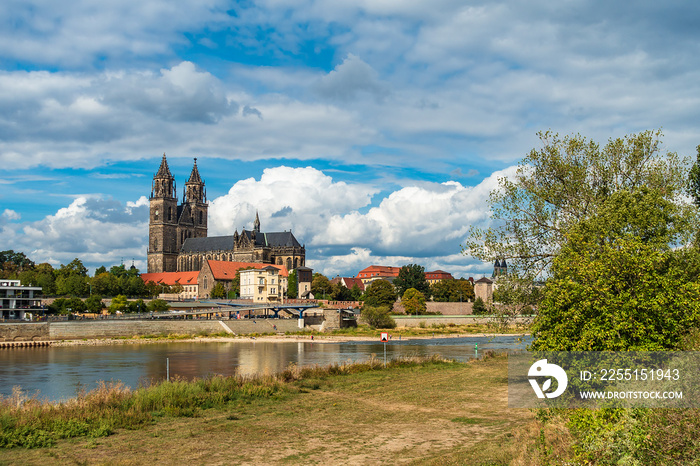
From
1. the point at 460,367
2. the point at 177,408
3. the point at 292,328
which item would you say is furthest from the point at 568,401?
the point at 292,328

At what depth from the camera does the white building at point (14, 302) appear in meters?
91.6

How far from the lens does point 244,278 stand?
472 feet

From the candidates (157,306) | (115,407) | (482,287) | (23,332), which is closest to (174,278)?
(157,306)

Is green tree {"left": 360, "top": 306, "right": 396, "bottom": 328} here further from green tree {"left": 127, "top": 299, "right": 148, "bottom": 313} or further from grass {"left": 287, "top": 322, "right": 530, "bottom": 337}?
green tree {"left": 127, "top": 299, "right": 148, "bottom": 313}

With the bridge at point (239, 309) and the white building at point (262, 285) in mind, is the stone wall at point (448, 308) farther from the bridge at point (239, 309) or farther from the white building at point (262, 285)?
the white building at point (262, 285)

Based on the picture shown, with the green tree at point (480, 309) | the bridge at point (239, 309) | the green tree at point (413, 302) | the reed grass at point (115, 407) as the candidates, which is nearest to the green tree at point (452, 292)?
the green tree at point (413, 302)

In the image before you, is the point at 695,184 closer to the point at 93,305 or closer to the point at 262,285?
the point at 93,305

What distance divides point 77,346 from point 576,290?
66588 mm

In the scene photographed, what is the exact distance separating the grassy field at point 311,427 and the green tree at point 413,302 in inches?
3671

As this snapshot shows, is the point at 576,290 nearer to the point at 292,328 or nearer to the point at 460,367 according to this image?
the point at 460,367

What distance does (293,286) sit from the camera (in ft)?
490

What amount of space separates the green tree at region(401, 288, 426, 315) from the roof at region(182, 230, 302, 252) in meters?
62.5

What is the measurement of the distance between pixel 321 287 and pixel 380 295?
2492cm

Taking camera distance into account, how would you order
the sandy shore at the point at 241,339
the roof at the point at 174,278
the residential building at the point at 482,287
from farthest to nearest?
1. the roof at the point at 174,278
2. the residential building at the point at 482,287
3. the sandy shore at the point at 241,339
